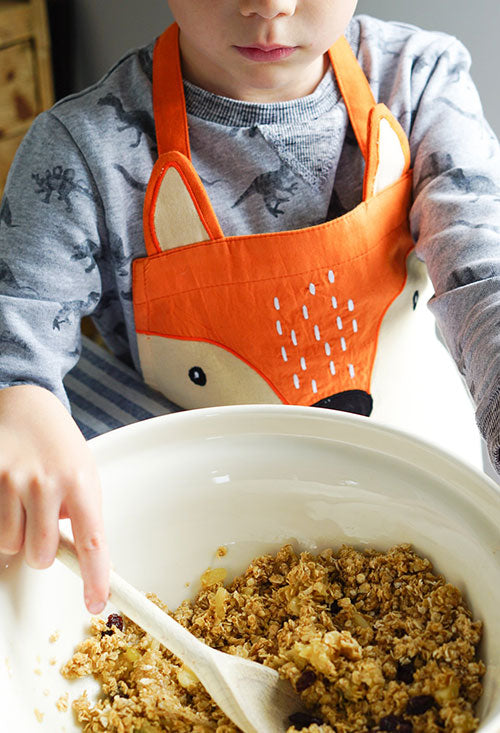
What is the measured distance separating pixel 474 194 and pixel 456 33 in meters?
0.36

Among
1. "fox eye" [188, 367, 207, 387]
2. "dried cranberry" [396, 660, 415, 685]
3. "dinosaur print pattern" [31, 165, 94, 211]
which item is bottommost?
"fox eye" [188, 367, 207, 387]

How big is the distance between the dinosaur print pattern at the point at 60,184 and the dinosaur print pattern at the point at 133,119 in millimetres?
68

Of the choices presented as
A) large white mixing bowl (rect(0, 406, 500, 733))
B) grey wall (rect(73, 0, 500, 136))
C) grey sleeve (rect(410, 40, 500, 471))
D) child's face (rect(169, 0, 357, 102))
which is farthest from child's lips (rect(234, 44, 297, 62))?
grey wall (rect(73, 0, 500, 136))

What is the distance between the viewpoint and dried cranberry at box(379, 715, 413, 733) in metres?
0.55

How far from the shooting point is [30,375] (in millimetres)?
783

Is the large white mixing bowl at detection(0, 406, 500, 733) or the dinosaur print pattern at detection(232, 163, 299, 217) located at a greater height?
the dinosaur print pattern at detection(232, 163, 299, 217)

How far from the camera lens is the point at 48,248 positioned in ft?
2.72

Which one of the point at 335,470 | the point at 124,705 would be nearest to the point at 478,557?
the point at 335,470

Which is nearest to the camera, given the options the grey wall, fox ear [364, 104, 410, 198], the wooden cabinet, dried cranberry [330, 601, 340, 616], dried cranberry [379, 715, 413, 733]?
dried cranberry [379, 715, 413, 733]

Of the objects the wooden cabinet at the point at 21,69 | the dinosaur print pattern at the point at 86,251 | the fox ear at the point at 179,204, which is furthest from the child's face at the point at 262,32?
the wooden cabinet at the point at 21,69

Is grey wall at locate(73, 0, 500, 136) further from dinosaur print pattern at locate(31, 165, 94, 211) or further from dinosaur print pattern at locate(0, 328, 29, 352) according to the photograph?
dinosaur print pattern at locate(0, 328, 29, 352)

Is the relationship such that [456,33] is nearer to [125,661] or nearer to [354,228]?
[354,228]

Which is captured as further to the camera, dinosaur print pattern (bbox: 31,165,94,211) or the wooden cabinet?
the wooden cabinet

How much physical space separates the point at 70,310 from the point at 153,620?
359 millimetres
